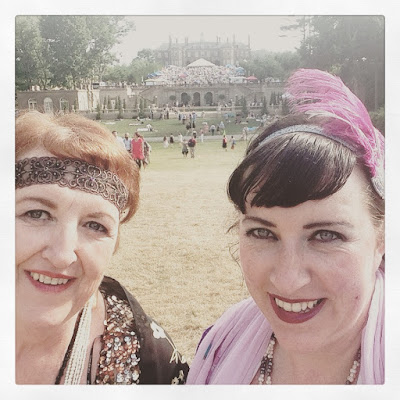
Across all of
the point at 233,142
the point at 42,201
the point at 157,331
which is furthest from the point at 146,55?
the point at 157,331

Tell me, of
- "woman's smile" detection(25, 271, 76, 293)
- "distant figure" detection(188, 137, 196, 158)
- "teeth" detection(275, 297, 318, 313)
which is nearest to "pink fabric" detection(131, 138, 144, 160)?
"distant figure" detection(188, 137, 196, 158)

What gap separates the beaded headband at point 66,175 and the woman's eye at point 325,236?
827 millimetres

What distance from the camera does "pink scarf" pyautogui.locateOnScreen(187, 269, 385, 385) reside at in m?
2.09

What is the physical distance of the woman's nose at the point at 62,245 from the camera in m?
2.12

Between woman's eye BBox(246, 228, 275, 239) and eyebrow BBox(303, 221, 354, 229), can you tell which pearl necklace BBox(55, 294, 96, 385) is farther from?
eyebrow BBox(303, 221, 354, 229)

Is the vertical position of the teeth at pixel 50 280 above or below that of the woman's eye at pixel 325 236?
below

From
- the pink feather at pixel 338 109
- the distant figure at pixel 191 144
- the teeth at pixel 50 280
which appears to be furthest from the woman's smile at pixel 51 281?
the pink feather at pixel 338 109

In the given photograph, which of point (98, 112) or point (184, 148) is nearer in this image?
point (98, 112)

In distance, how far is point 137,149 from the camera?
2342mm

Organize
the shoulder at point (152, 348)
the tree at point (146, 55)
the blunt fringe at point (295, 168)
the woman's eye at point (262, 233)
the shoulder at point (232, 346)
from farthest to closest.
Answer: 1. the tree at point (146, 55)
2. the shoulder at point (152, 348)
3. the shoulder at point (232, 346)
4. the woman's eye at point (262, 233)
5. the blunt fringe at point (295, 168)

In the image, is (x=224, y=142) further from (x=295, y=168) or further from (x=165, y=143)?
(x=295, y=168)

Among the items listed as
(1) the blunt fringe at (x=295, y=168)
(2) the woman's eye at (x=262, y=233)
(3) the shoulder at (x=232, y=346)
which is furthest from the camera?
(3) the shoulder at (x=232, y=346)

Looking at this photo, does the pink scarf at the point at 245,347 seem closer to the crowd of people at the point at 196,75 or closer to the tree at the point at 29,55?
the crowd of people at the point at 196,75

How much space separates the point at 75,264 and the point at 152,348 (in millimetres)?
493
